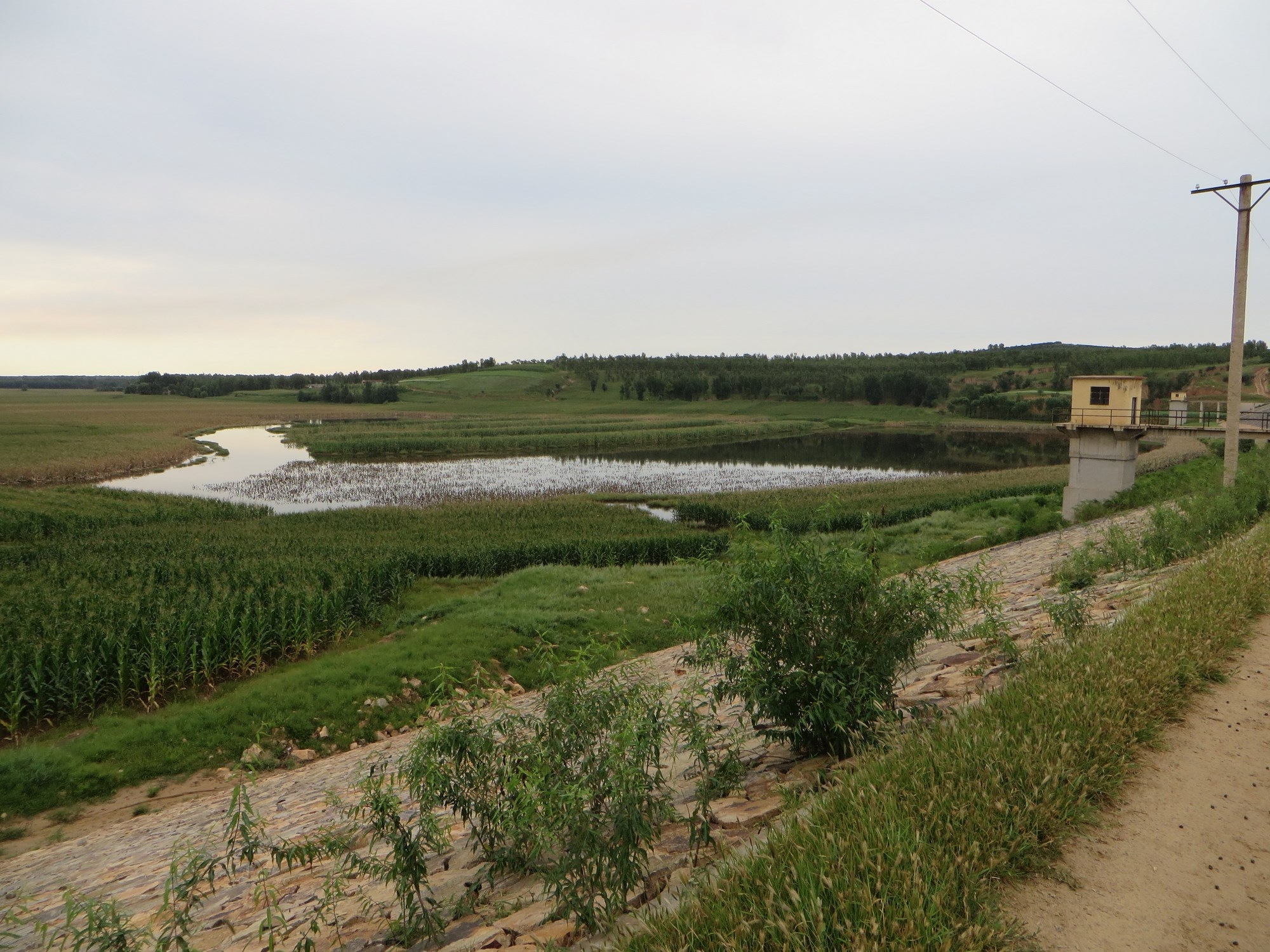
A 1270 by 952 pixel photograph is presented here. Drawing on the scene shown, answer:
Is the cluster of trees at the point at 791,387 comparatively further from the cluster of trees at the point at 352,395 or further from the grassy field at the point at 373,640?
the grassy field at the point at 373,640

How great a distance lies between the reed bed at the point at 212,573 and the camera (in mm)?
14148

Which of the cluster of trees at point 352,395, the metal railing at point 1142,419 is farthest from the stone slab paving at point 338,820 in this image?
the cluster of trees at point 352,395

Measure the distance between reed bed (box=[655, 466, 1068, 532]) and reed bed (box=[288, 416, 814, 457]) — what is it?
38977mm

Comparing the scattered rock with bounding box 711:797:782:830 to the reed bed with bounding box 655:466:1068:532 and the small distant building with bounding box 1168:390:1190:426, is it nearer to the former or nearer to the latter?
the reed bed with bounding box 655:466:1068:532

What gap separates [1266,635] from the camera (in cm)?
756

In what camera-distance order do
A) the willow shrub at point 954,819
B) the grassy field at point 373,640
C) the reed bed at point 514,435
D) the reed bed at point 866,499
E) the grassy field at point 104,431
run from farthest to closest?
the reed bed at point 514,435 → the grassy field at point 104,431 → the reed bed at point 866,499 → the grassy field at point 373,640 → the willow shrub at point 954,819

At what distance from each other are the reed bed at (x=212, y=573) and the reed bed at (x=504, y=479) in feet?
28.7

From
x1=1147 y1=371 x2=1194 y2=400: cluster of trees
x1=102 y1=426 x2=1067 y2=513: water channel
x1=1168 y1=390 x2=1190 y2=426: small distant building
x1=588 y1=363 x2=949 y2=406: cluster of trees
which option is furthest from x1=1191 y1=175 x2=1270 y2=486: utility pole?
x1=588 y1=363 x2=949 y2=406: cluster of trees

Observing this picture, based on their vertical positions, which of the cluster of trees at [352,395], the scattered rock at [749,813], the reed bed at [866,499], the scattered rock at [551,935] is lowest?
the reed bed at [866,499]

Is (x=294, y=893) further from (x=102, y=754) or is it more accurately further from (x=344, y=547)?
(x=344, y=547)

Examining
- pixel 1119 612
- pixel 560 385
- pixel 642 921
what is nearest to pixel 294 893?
pixel 642 921

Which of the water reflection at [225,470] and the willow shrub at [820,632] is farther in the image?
the water reflection at [225,470]

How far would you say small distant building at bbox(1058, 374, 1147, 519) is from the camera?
29.0m

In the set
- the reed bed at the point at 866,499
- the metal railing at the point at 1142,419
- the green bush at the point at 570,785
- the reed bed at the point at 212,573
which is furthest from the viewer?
the reed bed at the point at 866,499
